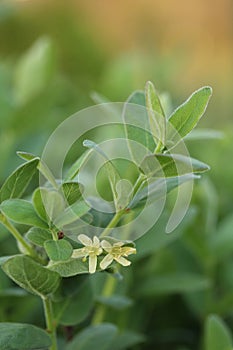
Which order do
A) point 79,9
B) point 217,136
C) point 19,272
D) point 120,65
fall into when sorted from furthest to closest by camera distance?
point 79,9
point 120,65
point 217,136
point 19,272

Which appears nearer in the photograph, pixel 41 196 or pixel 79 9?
pixel 41 196

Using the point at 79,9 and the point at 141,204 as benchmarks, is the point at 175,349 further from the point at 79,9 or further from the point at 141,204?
the point at 79,9

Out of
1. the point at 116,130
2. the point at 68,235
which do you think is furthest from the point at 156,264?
the point at 68,235

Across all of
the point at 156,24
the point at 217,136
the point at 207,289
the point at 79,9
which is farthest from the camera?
the point at 79,9

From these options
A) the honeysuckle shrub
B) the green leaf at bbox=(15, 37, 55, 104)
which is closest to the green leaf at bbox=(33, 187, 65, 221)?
the honeysuckle shrub

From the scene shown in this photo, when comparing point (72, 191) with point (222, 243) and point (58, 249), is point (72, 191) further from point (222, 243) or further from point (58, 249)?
point (222, 243)

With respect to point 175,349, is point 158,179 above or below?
above

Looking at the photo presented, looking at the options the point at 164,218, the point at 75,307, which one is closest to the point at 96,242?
the point at 75,307

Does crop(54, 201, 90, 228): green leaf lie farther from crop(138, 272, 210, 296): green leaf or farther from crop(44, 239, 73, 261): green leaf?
crop(138, 272, 210, 296): green leaf

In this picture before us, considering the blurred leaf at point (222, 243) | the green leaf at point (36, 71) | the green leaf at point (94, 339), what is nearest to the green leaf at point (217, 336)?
the green leaf at point (94, 339)
